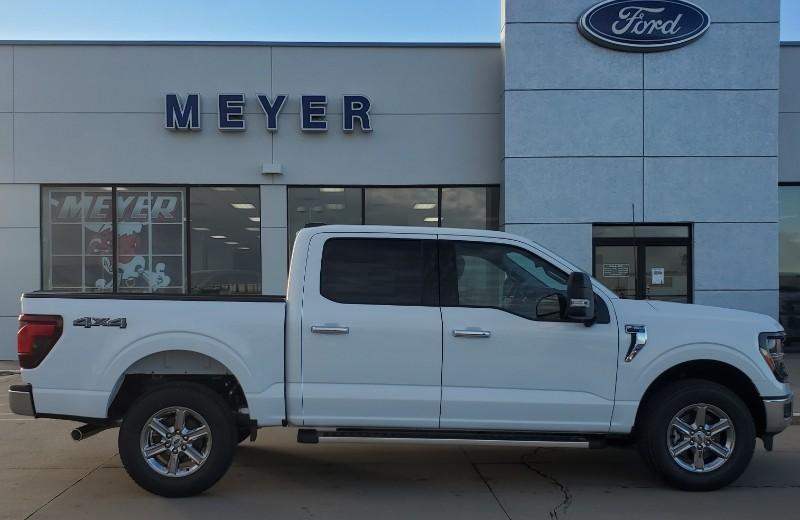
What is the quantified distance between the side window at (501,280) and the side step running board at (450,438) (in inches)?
37.8

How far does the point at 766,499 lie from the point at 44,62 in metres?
13.7

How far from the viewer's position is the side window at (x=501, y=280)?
5.53 metres

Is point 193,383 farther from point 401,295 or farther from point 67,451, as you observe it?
point 67,451

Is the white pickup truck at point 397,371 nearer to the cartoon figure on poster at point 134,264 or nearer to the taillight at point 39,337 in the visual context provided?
the taillight at point 39,337

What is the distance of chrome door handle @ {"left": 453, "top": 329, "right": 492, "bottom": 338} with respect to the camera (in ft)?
17.7

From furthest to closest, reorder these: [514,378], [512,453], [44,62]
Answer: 1. [44,62]
2. [512,453]
3. [514,378]

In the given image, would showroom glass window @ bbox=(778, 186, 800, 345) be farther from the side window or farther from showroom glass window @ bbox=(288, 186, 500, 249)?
the side window

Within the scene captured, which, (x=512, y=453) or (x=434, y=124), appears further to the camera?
(x=434, y=124)

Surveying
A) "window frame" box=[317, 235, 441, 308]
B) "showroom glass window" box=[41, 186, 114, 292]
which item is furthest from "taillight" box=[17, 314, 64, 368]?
"showroom glass window" box=[41, 186, 114, 292]

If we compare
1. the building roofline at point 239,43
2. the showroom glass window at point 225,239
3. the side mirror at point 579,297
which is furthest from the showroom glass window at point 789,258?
the side mirror at point 579,297

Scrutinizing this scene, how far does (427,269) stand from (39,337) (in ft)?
10.2

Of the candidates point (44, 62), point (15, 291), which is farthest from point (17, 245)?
point (44, 62)

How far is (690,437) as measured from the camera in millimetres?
5555

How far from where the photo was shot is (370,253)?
571cm
